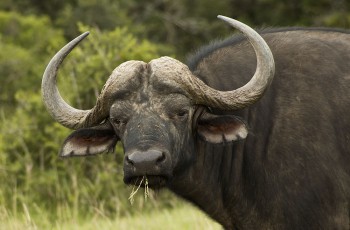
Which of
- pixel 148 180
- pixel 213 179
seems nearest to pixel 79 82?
pixel 213 179

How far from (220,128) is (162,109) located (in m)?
0.58

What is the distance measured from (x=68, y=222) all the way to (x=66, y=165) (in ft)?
10.2

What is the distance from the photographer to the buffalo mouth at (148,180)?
6.65m

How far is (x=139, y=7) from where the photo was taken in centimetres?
2997

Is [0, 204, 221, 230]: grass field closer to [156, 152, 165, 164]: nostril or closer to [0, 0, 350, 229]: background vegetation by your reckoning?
[0, 0, 350, 229]: background vegetation

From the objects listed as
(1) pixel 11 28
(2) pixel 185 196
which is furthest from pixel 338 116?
(1) pixel 11 28

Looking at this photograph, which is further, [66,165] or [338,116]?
[66,165]

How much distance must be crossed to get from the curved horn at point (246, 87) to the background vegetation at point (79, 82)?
242 centimetres

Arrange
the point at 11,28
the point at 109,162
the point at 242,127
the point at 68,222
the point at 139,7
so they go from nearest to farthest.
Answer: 1. the point at 242,127
2. the point at 68,222
3. the point at 109,162
4. the point at 11,28
5. the point at 139,7

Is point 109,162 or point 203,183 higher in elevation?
point 203,183

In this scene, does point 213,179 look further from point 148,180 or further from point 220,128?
point 148,180

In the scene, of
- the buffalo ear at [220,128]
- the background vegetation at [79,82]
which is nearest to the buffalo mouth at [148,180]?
the buffalo ear at [220,128]

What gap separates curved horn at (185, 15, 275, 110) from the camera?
693 centimetres

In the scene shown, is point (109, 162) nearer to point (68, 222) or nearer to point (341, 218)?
point (68, 222)
